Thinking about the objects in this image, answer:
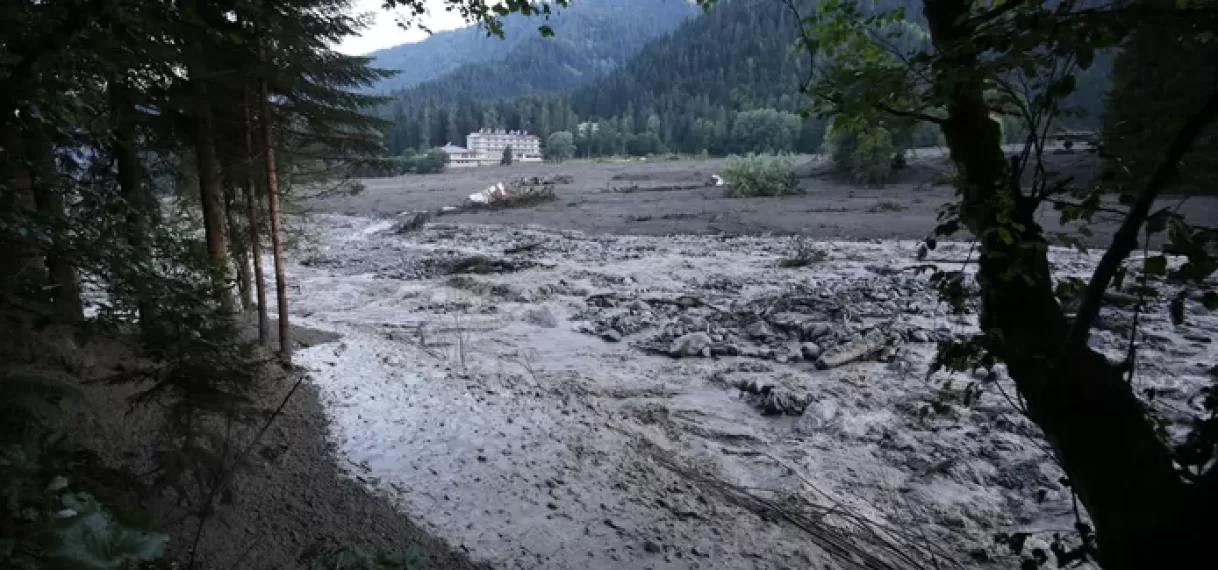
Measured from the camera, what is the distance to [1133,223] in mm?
1508

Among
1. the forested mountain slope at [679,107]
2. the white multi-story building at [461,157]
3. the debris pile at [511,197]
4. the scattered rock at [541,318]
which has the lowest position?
the scattered rock at [541,318]

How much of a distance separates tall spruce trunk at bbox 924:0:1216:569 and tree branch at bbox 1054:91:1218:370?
1.35 feet

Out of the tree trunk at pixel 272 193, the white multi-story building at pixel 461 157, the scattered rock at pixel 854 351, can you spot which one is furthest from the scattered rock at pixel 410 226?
the white multi-story building at pixel 461 157

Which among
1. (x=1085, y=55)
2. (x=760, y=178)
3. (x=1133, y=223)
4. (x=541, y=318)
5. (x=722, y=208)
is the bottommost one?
(x=541, y=318)

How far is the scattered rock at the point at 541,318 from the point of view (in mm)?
13285

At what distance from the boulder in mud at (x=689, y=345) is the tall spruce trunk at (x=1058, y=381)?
26.4 feet

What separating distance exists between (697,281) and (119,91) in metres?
12.6

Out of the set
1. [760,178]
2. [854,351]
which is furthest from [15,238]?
[760,178]

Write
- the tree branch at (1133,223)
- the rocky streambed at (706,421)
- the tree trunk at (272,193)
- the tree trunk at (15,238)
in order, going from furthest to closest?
the tree trunk at (272,193), the rocky streambed at (706,421), the tree trunk at (15,238), the tree branch at (1133,223)

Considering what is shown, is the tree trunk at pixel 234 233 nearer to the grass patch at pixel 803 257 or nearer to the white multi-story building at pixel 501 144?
the grass patch at pixel 803 257

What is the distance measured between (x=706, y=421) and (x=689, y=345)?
2869 millimetres

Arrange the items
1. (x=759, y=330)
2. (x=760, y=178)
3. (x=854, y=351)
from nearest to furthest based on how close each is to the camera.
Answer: (x=854, y=351) → (x=759, y=330) → (x=760, y=178)

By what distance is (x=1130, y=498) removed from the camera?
2.04 m

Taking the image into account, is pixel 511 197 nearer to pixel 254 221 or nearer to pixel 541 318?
pixel 541 318
